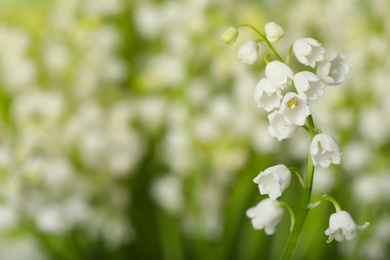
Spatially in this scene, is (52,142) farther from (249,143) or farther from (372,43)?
(372,43)

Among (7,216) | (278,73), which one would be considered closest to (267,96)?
(278,73)

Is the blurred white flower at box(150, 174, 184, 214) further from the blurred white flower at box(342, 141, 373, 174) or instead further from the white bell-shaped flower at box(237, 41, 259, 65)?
the white bell-shaped flower at box(237, 41, 259, 65)

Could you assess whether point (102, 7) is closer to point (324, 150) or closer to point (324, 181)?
point (324, 181)

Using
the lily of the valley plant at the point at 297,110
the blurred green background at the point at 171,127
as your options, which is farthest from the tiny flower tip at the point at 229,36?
the blurred green background at the point at 171,127

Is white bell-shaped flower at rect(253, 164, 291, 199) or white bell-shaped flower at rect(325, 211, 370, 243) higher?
white bell-shaped flower at rect(253, 164, 291, 199)

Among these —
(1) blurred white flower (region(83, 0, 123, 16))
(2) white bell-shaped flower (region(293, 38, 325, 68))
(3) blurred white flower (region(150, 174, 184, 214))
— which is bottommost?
(2) white bell-shaped flower (region(293, 38, 325, 68))

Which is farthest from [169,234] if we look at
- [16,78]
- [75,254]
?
[16,78]

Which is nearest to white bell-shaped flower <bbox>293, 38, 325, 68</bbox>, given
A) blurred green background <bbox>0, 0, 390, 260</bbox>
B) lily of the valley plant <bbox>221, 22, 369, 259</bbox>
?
lily of the valley plant <bbox>221, 22, 369, 259</bbox>
